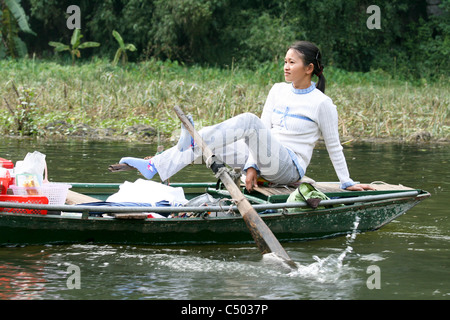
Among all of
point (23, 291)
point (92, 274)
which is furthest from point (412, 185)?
point (23, 291)

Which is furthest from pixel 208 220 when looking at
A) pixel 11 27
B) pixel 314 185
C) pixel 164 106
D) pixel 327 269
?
pixel 11 27

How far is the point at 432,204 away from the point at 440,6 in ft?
57.3

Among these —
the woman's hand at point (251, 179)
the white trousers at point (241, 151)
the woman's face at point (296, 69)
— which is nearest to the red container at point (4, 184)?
the white trousers at point (241, 151)

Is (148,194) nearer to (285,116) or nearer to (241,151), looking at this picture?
(241,151)

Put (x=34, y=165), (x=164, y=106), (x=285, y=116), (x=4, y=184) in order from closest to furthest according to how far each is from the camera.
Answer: (x=4, y=184) → (x=34, y=165) → (x=285, y=116) → (x=164, y=106)

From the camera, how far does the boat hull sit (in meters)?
4.80

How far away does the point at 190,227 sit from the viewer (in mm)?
5031

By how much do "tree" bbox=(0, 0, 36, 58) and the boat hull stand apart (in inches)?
640

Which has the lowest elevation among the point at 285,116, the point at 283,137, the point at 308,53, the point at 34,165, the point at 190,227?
the point at 190,227

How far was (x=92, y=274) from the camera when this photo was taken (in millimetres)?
4449

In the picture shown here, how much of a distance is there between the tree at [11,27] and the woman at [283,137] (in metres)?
16.0

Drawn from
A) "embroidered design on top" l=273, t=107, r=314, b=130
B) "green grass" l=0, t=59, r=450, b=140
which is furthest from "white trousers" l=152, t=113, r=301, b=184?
"green grass" l=0, t=59, r=450, b=140

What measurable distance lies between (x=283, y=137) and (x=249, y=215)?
0.86 meters

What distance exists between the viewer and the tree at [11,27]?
20.1m
